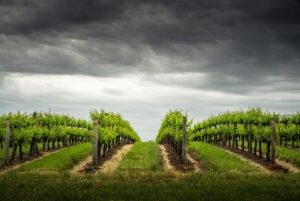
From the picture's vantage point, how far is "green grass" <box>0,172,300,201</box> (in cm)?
1465

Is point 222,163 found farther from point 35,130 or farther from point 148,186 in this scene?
point 35,130

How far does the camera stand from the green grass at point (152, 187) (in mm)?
14648

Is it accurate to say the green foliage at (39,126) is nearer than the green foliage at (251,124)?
Yes

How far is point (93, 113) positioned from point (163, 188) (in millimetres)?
18829

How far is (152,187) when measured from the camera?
55.0 feet

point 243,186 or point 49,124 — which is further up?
point 49,124

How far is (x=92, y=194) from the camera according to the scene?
15.0m

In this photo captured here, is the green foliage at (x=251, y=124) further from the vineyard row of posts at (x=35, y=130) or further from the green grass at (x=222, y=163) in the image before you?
the vineyard row of posts at (x=35, y=130)

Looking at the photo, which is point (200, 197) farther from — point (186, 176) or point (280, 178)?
point (280, 178)

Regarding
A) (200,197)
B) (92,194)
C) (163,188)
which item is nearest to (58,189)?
(92,194)

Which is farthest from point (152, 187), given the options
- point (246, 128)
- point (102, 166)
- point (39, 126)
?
point (246, 128)

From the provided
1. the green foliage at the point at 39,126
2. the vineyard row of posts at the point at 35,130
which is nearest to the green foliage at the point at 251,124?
the vineyard row of posts at the point at 35,130

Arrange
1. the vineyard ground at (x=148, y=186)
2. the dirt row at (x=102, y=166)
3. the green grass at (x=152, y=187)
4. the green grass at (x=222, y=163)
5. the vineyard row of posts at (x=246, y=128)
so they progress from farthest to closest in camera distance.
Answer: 1. the vineyard row of posts at (x=246, y=128)
2. the dirt row at (x=102, y=166)
3. the green grass at (x=222, y=163)
4. the vineyard ground at (x=148, y=186)
5. the green grass at (x=152, y=187)

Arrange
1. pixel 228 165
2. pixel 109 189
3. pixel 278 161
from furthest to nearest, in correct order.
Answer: pixel 278 161, pixel 228 165, pixel 109 189
